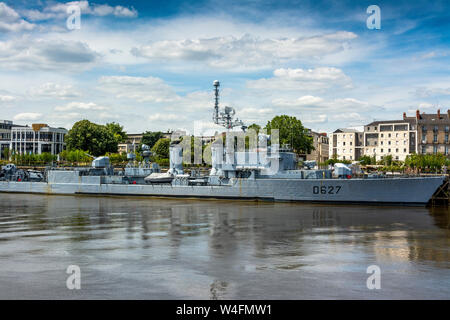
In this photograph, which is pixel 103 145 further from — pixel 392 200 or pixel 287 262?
pixel 287 262

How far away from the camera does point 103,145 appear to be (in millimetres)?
84375

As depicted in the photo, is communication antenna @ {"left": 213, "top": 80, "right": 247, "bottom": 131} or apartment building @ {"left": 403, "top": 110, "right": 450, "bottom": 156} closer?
communication antenna @ {"left": 213, "top": 80, "right": 247, "bottom": 131}

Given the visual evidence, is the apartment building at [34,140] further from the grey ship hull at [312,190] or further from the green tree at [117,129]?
the grey ship hull at [312,190]

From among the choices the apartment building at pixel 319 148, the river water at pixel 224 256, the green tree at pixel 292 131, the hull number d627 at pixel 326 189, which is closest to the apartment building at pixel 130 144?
the apartment building at pixel 319 148

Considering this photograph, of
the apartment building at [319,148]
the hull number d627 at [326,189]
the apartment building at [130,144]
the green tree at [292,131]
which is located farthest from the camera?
the apartment building at [130,144]

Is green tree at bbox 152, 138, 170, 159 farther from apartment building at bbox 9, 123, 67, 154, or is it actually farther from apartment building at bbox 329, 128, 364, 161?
apartment building at bbox 329, 128, 364, 161

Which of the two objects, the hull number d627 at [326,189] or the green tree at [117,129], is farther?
the green tree at [117,129]

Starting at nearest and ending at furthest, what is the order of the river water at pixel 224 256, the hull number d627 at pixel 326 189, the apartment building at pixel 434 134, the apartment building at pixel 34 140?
the river water at pixel 224 256, the hull number d627 at pixel 326 189, the apartment building at pixel 434 134, the apartment building at pixel 34 140

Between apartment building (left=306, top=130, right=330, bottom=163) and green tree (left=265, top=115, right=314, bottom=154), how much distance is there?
38295 millimetres

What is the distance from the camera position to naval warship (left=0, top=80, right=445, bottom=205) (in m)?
29.1

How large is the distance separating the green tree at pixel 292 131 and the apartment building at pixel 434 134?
26.0 meters

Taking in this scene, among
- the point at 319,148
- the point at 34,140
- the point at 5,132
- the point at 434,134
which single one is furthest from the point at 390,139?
the point at 5,132

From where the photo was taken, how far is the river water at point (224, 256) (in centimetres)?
907

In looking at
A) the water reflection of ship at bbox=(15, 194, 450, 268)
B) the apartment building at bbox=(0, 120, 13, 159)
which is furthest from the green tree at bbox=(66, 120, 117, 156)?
the water reflection of ship at bbox=(15, 194, 450, 268)
